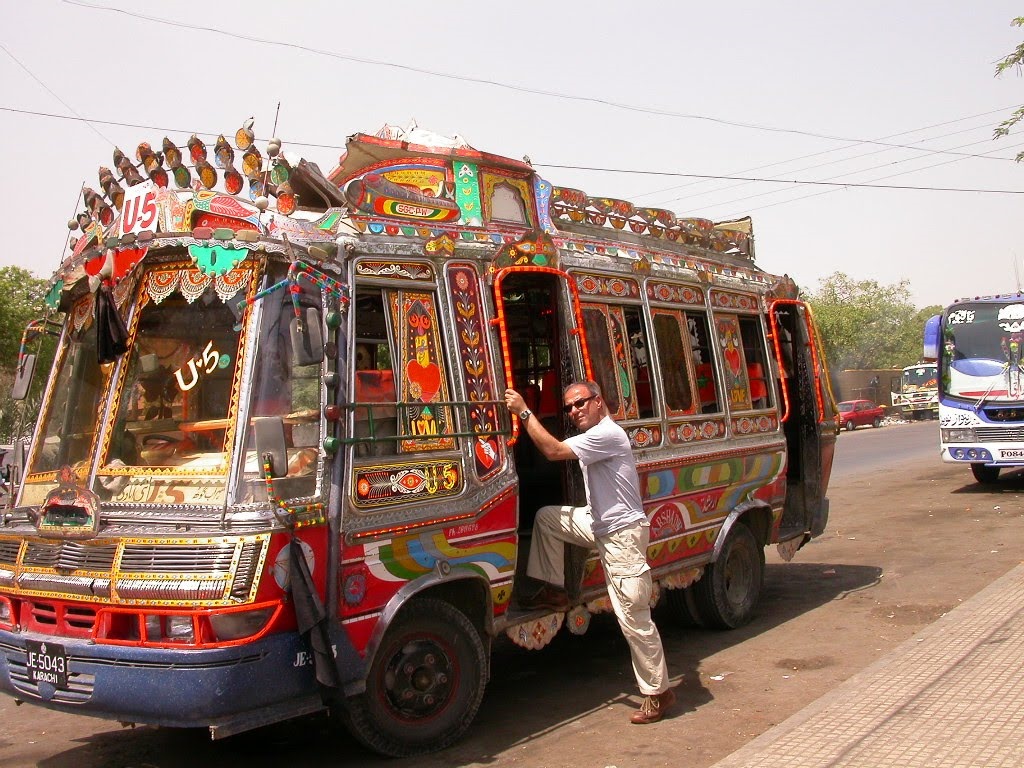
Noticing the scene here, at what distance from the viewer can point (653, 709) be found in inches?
231

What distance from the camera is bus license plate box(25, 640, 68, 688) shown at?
4.73 metres

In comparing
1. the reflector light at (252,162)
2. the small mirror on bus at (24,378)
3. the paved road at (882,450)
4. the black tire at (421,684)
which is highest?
the reflector light at (252,162)

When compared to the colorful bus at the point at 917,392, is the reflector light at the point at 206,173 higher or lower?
higher

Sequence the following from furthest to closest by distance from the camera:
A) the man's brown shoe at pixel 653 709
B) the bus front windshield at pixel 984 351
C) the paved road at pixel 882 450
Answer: the paved road at pixel 882 450, the bus front windshield at pixel 984 351, the man's brown shoe at pixel 653 709

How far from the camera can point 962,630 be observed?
6.87m

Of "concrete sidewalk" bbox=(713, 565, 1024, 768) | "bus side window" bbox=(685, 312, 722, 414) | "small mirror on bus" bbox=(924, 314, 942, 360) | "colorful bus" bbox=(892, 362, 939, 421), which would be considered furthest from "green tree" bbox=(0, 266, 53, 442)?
"colorful bus" bbox=(892, 362, 939, 421)

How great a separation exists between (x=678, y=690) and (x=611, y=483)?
159 centimetres

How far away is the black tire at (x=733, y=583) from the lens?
26.4ft

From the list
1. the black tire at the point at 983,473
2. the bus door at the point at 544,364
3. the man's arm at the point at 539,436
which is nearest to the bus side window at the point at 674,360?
the bus door at the point at 544,364

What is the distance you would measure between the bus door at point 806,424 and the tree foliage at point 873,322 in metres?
59.9

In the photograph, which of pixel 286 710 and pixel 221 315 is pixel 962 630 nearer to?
pixel 286 710

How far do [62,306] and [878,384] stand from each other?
5611cm

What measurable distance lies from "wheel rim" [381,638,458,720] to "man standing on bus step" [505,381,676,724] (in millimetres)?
1122

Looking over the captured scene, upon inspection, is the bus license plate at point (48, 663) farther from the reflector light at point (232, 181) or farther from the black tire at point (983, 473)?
the black tire at point (983, 473)
